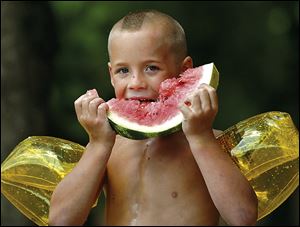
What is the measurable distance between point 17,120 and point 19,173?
8.73ft

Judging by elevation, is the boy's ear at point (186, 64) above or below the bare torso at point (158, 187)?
above

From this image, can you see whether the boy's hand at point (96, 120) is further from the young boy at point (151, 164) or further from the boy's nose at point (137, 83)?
the boy's nose at point (137, 83)

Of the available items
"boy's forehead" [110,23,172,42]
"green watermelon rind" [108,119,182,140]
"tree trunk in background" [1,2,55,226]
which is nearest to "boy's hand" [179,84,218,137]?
"green watermelon rind" [108,119,182,140]

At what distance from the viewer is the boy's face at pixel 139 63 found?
3053 millimetres

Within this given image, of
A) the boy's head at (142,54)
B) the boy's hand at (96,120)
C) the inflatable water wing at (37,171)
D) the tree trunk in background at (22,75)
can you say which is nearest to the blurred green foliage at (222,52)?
the tree trunk in background at (22,75)

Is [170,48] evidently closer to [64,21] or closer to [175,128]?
[175,128]

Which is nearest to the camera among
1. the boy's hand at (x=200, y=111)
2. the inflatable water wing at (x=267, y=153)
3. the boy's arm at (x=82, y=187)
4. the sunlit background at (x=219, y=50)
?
the boy's hand at (x=200, y=111)

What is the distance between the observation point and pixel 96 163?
9.70 ft

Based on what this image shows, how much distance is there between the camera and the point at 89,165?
2.96 metres

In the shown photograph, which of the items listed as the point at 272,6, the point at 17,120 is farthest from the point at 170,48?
the point at 272,6

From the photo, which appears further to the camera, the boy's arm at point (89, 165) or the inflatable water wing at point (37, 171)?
the inflatable water wing at point (37, 171)

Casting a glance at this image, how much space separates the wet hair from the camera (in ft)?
10.3

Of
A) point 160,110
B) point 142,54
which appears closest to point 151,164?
point 160,110

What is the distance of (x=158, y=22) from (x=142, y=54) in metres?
0.17
